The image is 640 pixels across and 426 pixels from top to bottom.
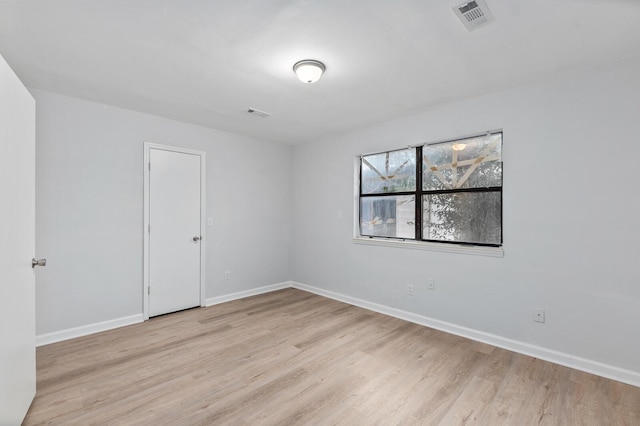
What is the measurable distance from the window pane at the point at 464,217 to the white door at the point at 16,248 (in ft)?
11.8

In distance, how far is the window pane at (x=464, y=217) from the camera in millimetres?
3100

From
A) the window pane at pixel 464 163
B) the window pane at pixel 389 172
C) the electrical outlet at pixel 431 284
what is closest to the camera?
the window pane at pixel 464 163

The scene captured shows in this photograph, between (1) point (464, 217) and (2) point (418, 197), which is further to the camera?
(2) point (418, 197)

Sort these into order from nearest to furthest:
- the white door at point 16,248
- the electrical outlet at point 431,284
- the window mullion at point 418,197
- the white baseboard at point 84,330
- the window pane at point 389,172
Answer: the white door at point 16,248
the white baseboard at point 84,330
the electrical outlet at point 431,284
the window mullion at point 418,197
the window pane at point 389,172

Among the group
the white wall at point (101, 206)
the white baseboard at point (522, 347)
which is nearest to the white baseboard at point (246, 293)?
the white wall at point (101, 206)

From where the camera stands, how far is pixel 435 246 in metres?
3.44

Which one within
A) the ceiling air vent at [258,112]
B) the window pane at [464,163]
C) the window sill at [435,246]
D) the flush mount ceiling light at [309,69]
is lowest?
the window sill at [435,246]

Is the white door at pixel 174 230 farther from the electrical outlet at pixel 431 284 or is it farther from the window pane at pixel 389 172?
the electrical outlet at pixel 431 284

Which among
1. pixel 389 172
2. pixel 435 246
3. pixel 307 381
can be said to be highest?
pixel 389 172

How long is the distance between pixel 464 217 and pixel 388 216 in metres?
1.01

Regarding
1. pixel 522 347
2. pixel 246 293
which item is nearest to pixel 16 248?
pixel 246 293

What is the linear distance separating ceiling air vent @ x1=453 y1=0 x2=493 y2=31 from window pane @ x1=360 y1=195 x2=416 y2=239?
2.13 metres

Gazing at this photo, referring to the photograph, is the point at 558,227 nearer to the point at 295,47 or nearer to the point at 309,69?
Answer: the point at 309,69

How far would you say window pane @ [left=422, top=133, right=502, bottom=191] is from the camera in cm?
310
